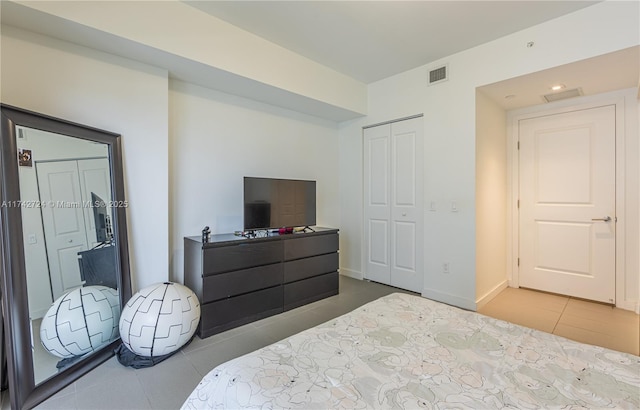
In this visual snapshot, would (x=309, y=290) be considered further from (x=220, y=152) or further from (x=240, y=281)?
(x=220, y=152)

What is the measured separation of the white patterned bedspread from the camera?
936 millimetres

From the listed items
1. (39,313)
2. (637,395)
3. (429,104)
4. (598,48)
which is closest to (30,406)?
(39,313)

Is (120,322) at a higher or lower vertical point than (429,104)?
lower

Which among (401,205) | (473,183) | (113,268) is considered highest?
(473,183)

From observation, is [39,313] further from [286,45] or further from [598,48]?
[598,48]

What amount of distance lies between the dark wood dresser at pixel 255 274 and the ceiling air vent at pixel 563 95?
3.04 metres

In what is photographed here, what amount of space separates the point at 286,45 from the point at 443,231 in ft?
8.99

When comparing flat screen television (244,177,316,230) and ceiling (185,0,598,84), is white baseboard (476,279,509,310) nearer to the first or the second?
flat screen television (244,177,316,230)

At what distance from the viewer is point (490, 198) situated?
3518 millimetres

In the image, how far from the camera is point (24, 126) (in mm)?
1742

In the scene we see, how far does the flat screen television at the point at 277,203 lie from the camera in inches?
119

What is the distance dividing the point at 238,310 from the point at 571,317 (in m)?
3.40

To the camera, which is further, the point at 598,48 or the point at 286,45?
the point at 286,45

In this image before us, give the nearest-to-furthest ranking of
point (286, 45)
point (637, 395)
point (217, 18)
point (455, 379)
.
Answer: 1. point (637, 395)
2. point (455, 379)
3. point (217, 18)
4. point (286, 45)
